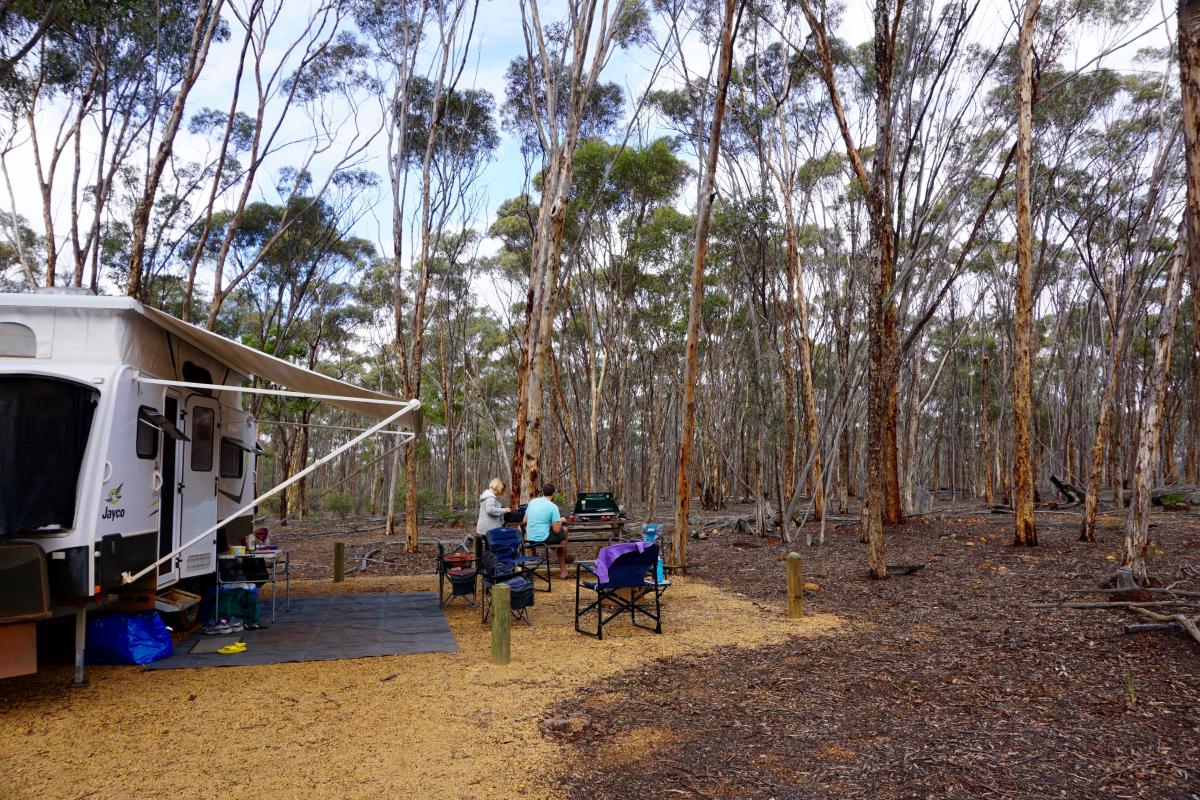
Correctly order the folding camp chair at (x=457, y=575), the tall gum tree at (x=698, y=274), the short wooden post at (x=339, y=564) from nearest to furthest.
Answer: the folding camp chair at (x=457, y=575) < the tall gum tree at (x=698, y=274) < the short wooden post at (x=339, y=564)

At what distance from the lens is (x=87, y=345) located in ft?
16.0

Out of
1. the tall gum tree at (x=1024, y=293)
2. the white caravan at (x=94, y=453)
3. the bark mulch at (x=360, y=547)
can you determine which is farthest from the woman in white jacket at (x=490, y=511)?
the tall gum tree at (x=1024, y=293)

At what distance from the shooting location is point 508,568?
22.2 ft

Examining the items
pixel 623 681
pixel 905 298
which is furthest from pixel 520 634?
pixel 905 298

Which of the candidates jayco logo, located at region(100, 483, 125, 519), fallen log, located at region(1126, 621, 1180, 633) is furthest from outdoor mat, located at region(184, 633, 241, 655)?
fallen log, located at region(1126, 621, 1180, 633)

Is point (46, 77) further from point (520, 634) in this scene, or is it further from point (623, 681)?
point (623, 681)

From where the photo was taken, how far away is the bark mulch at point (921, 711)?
3145mm

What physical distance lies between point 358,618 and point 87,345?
3.39 metres

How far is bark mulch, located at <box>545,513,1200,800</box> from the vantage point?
124 inches

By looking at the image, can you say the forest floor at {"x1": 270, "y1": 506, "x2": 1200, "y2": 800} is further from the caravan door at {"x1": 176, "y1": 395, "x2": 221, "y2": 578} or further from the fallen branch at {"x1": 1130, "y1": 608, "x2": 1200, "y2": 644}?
the caravan door at {"x1": 176, "y1": 395, "x2": 221, "y2": 578}

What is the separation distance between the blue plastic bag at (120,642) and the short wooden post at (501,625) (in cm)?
247

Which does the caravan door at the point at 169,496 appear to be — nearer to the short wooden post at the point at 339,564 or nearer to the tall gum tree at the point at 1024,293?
the short wooden post at the point at 339,564

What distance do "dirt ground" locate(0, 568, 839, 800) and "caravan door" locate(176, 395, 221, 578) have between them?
1.21 m

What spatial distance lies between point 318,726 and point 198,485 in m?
3.29
